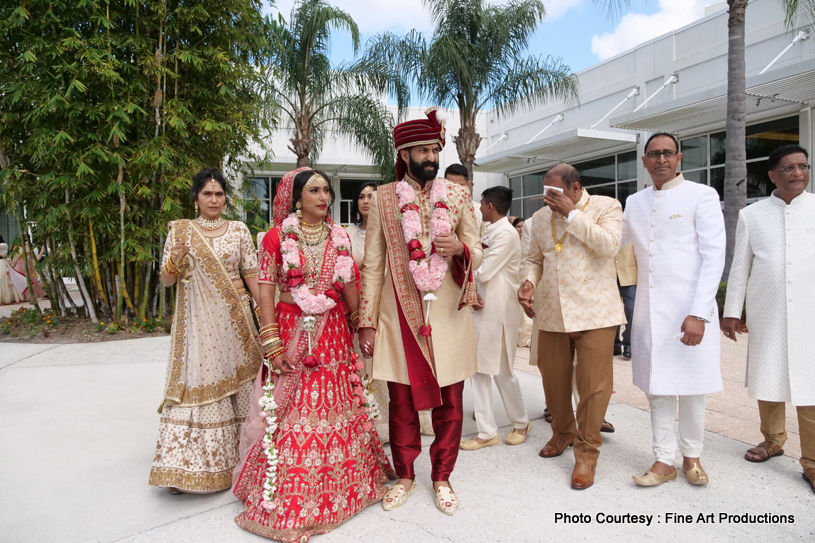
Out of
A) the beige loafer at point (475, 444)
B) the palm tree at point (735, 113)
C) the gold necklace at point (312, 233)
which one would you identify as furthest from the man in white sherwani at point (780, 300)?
the palm tree at point (735, 113)

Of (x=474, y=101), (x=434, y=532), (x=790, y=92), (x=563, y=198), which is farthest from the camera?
(x=474, y=101)

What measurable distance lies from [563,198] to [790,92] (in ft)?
34.5

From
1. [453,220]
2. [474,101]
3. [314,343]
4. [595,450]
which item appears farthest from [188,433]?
[474,101]

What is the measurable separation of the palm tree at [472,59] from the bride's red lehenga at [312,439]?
407 inches

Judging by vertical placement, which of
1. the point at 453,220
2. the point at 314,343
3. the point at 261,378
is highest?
the point at 453,220

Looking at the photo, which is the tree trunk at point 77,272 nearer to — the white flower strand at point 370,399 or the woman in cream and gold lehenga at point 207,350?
the woman in cream and gold lehenga at point 207,350

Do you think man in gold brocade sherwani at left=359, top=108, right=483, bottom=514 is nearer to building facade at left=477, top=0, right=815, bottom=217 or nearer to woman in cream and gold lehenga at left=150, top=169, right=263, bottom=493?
woman in cream and gold lehenga at left=150, top=169, right=263, bottom=493

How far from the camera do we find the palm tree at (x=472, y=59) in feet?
40.8

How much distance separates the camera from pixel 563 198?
3.27 meters

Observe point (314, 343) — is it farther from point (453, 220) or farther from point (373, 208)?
point (453, 220)

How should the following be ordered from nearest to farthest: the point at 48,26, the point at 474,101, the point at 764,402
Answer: the point at 764,402, the point at 48,26, the point at 474,101

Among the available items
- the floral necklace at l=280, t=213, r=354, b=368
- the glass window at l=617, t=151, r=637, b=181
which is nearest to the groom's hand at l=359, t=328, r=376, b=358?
the floral necklace at l=280, t=213, r=354, b=368

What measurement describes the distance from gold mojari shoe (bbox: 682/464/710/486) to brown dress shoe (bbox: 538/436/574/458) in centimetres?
75

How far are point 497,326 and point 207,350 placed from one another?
6.64 feet
